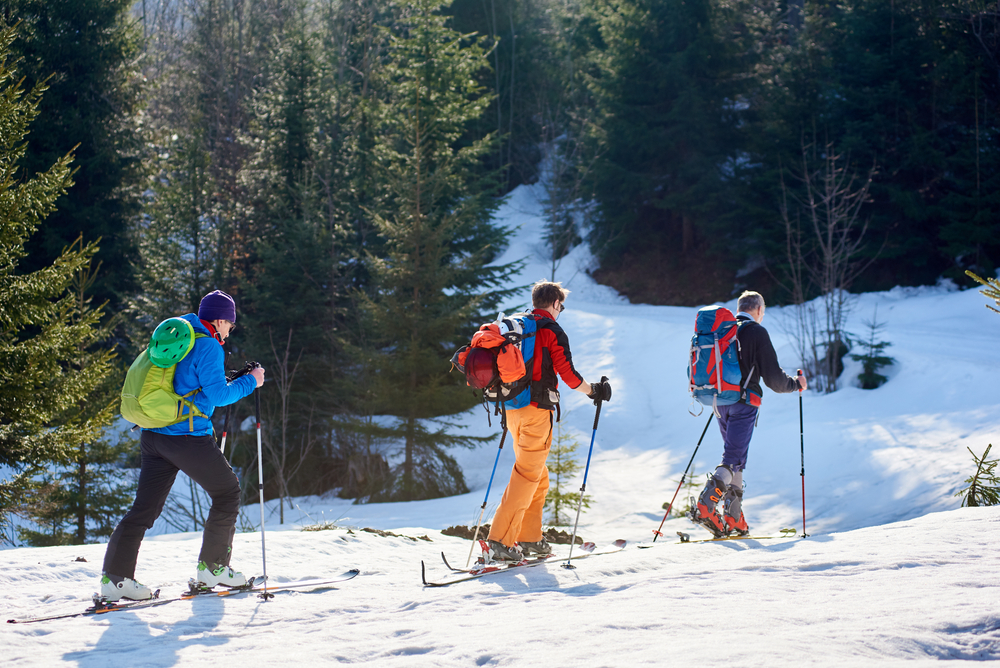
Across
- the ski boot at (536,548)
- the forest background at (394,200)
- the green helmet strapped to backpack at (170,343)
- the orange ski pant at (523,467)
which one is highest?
the forest background at (394,200)

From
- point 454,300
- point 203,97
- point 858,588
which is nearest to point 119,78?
point 203,97

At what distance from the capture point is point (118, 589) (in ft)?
14.2

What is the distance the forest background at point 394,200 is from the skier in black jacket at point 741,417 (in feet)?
21.3

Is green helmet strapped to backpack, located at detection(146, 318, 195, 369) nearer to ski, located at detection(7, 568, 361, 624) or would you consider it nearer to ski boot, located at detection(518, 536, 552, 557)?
ski, located at detection(7, 568, 361, 624)

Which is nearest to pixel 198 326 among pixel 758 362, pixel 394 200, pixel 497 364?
pixel 497 364

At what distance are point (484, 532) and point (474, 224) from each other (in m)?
10.7

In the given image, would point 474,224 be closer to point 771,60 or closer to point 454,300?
point 454,300

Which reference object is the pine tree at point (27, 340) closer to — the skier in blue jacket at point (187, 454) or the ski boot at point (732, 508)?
the skier in blue jacket at point (187, 454)

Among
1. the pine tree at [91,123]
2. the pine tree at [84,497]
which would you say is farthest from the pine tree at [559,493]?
the pine tree at [91,123]

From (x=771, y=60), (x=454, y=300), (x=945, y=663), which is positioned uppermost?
(x=771, y=60)

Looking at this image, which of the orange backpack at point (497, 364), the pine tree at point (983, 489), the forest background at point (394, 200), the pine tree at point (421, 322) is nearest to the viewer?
the orange backpack at point (497, 364)

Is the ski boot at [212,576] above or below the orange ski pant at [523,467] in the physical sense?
below

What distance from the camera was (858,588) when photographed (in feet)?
13.3

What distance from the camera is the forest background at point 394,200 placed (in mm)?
11086
